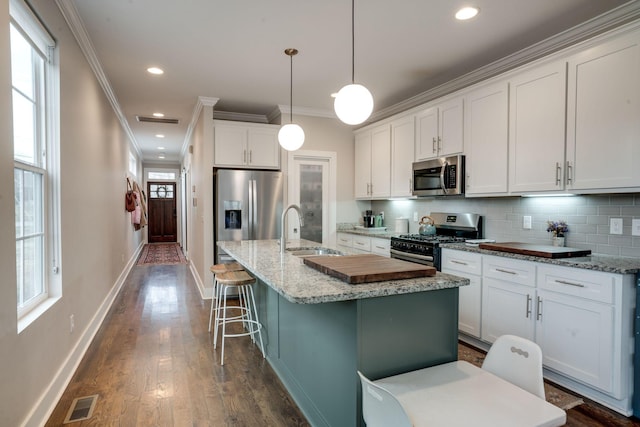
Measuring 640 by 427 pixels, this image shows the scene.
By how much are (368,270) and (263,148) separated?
3717 mm

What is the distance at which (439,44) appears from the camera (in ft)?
10.3

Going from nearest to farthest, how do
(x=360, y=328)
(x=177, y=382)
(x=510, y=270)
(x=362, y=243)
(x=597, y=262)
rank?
1. (x=360, y=328)
2. (x=597, y=262)
3. (x=177, y=382)
4. (x=510, y=270)
5. (x=362, y=243)

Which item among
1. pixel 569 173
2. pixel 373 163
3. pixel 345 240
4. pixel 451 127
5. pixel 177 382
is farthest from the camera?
pixel 345 240

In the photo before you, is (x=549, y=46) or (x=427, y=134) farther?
(x=427, y=134)

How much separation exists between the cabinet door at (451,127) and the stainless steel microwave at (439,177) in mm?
101

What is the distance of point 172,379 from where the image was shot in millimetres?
2607

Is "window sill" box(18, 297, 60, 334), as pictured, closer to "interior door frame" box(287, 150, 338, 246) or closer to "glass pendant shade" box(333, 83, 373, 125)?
"glass pendant shade" box(333, 83, 373, 125)

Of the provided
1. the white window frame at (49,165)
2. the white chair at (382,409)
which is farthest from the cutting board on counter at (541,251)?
the white window frame at (49,165)

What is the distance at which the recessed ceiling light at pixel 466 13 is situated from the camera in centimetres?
257

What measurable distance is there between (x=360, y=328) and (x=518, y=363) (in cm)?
61

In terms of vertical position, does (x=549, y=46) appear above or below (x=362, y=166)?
above

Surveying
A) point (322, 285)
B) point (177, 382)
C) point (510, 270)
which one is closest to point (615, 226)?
point (510, 270)

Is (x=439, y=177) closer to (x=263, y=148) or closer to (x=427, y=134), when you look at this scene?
(x=427, y=134)

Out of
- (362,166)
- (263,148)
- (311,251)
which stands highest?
(263,148)
